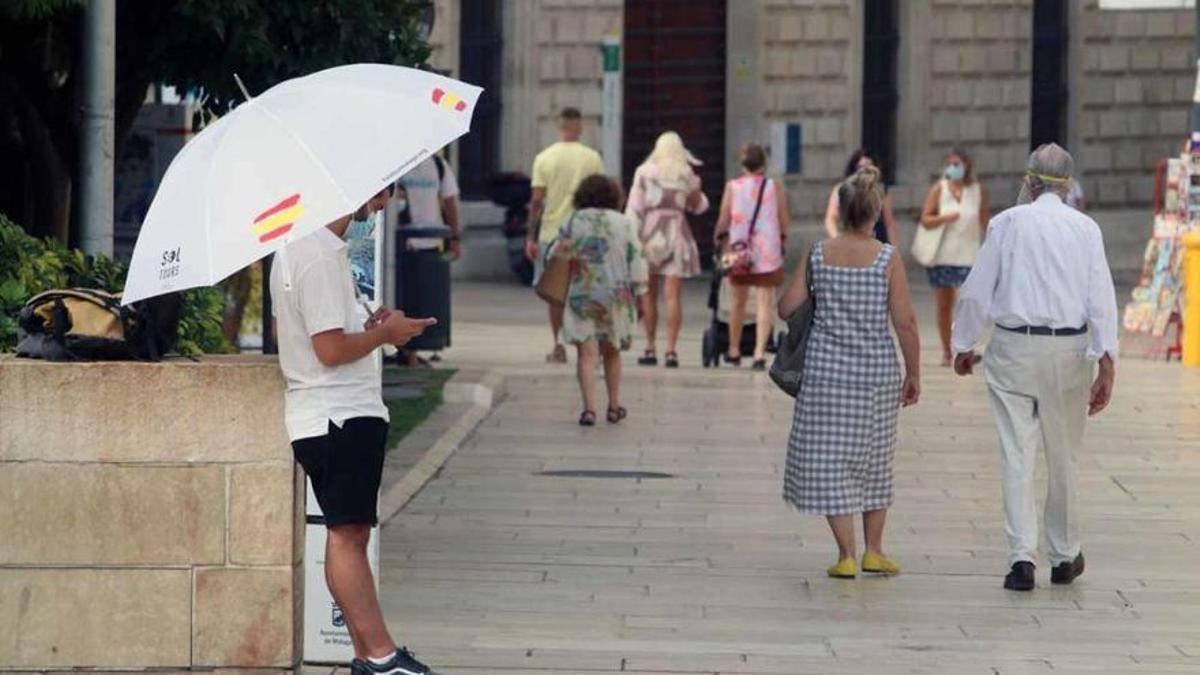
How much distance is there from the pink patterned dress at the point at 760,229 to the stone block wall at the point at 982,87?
1441cm

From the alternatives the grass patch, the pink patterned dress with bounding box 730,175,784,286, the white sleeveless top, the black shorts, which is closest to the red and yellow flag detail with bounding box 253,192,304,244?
the black shorts

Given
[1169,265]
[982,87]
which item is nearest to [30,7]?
[1169,265]

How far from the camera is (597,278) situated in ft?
52.4

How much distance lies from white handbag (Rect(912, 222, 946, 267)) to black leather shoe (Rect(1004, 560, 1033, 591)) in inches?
385

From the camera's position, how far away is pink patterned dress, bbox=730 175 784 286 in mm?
19547

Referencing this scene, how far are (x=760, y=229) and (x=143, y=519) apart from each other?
11.6m

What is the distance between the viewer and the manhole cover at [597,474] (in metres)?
13.9

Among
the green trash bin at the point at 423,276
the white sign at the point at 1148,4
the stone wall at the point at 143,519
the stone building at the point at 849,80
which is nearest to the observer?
the stone wall at the point at 143,519

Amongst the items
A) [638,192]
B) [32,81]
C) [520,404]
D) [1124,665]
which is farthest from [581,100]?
[1124,665]

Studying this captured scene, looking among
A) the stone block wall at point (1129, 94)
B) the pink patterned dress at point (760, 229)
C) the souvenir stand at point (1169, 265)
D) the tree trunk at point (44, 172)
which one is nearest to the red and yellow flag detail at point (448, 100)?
the tree trunk at point (44, 172)

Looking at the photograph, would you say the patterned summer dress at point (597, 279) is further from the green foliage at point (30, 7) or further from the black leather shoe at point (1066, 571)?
the black leather shoe at point (1066, 571)

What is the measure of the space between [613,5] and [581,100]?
43.8 inches

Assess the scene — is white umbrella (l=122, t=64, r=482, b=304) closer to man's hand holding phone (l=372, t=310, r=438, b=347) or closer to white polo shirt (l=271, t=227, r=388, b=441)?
white polo shirt (l=271, t=227, r=388, b=441)

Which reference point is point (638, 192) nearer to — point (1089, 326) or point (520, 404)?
point (520, 404)
